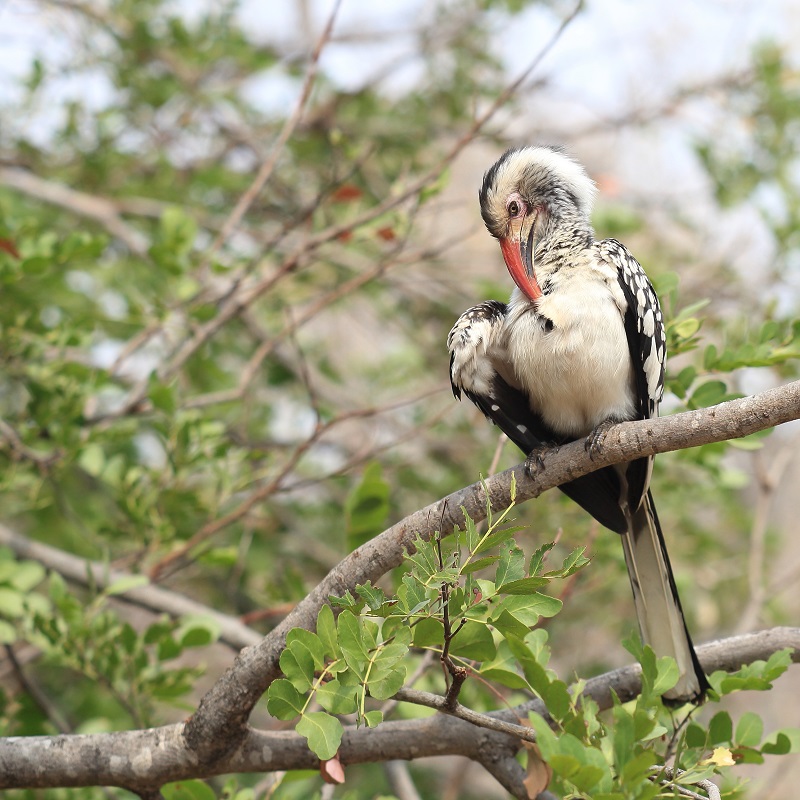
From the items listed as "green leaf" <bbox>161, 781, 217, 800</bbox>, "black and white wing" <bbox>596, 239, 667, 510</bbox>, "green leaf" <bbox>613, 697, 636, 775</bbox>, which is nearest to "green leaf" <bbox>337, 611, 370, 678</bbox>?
"green leaf" <bbox>613, 697, 636, 775</bbox>

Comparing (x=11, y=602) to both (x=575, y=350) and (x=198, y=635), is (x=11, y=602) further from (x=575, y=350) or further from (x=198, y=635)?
(x=575, y=350)

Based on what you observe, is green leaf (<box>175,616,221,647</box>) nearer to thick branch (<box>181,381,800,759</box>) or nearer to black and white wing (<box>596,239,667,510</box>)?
thick branch (<box>181,381,800,759</box>)

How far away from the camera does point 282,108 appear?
469cm

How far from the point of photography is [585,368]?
6.86 ft

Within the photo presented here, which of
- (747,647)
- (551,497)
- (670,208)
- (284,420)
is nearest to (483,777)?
(284,420)

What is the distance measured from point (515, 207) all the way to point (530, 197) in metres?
0.10

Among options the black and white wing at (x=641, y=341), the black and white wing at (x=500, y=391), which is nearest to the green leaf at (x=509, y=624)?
the black and white wing at (x=500, y=391)

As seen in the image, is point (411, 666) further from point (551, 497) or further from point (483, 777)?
point (483, 777)

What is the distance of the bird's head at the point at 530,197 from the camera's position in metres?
2.40

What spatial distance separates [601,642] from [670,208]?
2537 millimetres

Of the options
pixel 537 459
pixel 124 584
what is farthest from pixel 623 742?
pixel 124 584

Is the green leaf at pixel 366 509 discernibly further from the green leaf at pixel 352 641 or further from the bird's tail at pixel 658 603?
the green leaf at pixel 352 641

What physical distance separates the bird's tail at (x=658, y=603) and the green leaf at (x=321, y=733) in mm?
736

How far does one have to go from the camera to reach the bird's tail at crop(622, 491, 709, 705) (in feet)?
6.27
